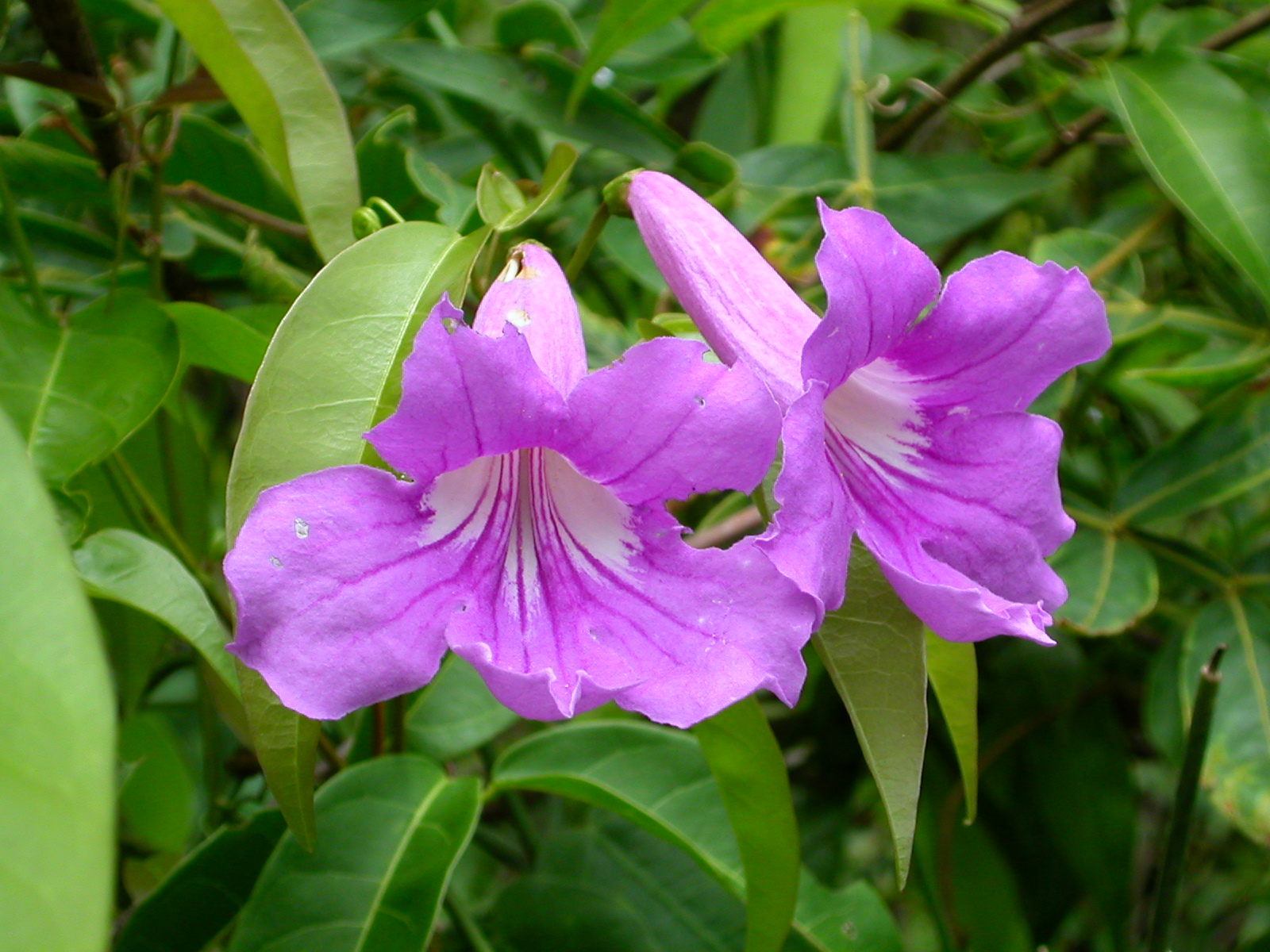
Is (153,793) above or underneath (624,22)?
underneath

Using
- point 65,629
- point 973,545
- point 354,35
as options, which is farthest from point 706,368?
point 354,35

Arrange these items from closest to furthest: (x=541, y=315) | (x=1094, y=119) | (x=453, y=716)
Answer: (x=541, y=315) < (x=453, y=716) < (x=1094, y=119)

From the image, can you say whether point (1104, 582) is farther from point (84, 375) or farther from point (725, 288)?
point (84, 375)

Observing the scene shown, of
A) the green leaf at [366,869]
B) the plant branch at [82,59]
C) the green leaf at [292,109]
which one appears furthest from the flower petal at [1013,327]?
the plant branch at [82,59]

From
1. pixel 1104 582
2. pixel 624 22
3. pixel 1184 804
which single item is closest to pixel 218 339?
pixel 624 22

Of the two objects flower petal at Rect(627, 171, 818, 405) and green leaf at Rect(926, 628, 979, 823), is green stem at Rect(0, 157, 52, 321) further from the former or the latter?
green leaf at Rect(926, 628, 979, 823)

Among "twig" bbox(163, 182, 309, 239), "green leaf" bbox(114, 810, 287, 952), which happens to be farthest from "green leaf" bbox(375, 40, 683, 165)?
"green leaf" bbox(114, 810, 287, 952)
